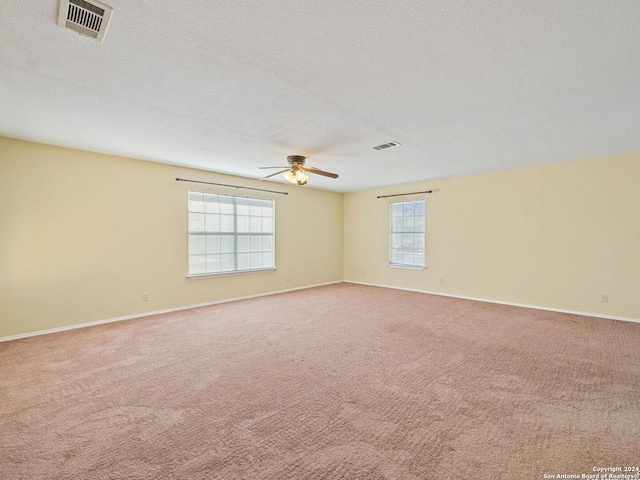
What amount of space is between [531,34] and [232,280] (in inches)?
212

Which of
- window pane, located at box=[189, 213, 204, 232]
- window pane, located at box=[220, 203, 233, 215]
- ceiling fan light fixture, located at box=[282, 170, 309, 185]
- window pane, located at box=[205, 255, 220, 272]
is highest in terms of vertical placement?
ceiling fan light fixture, located at box=[282, 170, 309, 185]

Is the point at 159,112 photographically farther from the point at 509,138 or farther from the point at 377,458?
the point at 509,138

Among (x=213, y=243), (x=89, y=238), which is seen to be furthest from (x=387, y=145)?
(x=89, y=238)

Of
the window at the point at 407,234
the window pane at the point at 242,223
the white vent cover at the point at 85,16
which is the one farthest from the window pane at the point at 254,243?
the white vent cover at the point at 85,16

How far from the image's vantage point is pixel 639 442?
170 centimetres

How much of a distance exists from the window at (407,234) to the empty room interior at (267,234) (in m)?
0.41

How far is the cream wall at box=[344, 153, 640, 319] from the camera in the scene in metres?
4.23

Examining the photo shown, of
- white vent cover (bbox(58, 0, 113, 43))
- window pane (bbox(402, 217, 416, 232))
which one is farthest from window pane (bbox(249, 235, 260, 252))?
white vent cover (bbox(58, 0, 113, 43))

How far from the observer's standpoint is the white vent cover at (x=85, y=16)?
152 cm

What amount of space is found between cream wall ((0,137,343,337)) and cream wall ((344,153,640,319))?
4411mm

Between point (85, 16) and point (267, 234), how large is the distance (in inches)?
190

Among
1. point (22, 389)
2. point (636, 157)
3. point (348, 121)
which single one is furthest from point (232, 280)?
point (636, 157)

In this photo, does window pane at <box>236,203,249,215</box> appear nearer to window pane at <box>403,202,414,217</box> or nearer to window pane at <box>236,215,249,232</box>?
window pane at <box>236,215,249,232</box>

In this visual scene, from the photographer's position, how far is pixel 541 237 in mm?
4898
